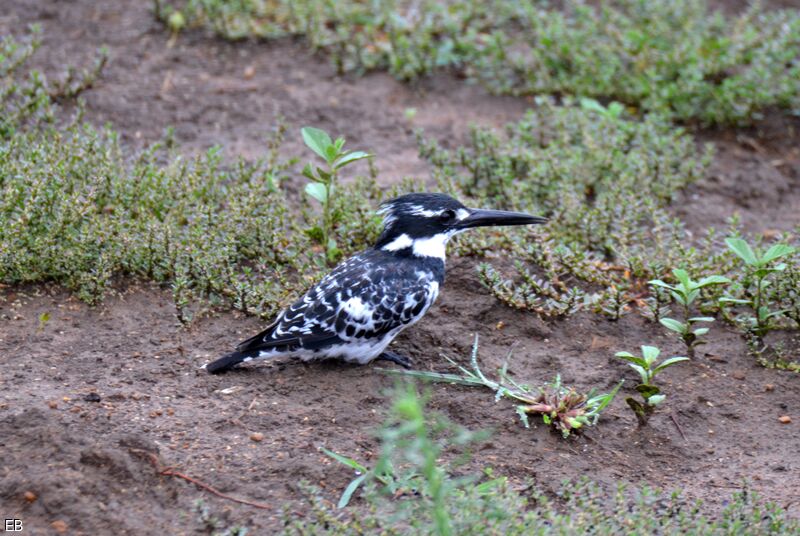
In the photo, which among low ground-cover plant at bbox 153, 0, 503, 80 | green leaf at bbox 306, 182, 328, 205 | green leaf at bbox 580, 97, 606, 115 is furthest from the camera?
low ground-cover plant at bbox 153, 0, 503, 80

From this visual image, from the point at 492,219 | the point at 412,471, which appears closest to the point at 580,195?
the point at 492,219

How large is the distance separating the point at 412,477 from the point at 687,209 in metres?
3.35

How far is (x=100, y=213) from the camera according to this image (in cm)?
584

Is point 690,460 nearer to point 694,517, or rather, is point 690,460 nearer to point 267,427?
point 694,517

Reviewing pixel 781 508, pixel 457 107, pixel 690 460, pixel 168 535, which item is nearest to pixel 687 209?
pixel 457 107

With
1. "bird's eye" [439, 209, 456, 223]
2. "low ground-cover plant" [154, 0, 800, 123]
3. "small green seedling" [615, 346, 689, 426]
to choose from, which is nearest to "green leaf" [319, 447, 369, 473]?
"small green seedling" [615, 346, 689, 426]

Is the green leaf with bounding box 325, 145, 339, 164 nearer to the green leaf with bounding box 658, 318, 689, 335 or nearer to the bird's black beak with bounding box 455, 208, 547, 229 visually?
the bird's black beak with bounding box 455, 208, 547, 229

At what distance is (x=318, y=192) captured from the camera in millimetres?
5504

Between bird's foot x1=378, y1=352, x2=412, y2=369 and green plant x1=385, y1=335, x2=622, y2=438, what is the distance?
88 millimetres

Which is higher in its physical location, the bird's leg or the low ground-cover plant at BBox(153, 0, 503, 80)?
the low ground-cover plant at BBox(153, 0, 503, 80)

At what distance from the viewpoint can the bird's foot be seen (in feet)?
16.5

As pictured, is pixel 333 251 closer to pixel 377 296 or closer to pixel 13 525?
pixel 377 296

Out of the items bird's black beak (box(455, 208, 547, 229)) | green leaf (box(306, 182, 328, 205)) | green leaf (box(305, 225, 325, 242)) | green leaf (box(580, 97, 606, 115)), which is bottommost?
green leaf (box(305, 225, 325, 242))

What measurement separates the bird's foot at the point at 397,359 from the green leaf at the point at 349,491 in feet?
3.47
